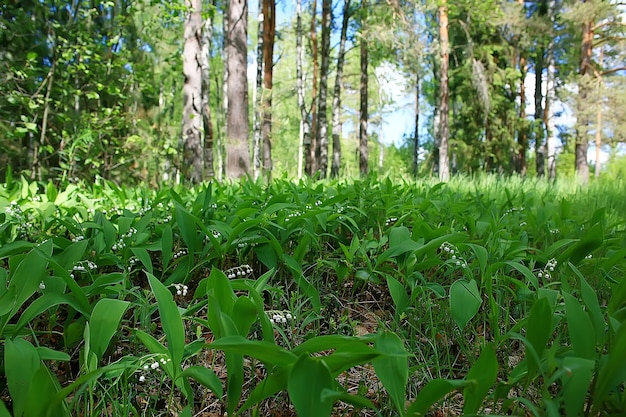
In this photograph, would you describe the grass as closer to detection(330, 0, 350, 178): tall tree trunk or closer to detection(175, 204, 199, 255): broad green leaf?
detection(175, 204, 199, 255): broad green leaf

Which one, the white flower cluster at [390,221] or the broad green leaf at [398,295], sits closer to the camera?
the broad green leaf at [398,295]

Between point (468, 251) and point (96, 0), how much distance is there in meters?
7.51

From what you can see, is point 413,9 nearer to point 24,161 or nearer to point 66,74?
point 66,74

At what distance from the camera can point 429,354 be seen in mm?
1330

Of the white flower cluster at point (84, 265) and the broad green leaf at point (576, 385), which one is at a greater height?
the white flower cluster at point (84, 265)

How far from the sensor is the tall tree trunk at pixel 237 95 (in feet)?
20.6

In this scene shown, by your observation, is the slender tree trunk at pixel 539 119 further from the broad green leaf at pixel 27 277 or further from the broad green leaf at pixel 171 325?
the broad green leaf at pixel 27 277

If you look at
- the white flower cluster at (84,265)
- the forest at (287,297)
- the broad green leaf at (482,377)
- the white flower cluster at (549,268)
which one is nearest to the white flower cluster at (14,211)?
the forest at (287,297)

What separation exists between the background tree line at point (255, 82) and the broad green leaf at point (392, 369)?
3644 millimetres

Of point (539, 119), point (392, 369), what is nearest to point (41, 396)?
point (392, 369)

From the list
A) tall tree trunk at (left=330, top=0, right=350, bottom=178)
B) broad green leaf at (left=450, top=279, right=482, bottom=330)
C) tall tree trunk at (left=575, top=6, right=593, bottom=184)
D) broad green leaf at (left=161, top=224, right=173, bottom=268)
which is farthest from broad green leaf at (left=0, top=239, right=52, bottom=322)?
tall tree trunk at (left=575, top=6, right=593, bottom=184)

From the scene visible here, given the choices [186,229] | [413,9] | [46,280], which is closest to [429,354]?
[186,229]

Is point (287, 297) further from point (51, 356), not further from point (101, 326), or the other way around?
point (51, 356)

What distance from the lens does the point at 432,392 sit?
2.48ft
